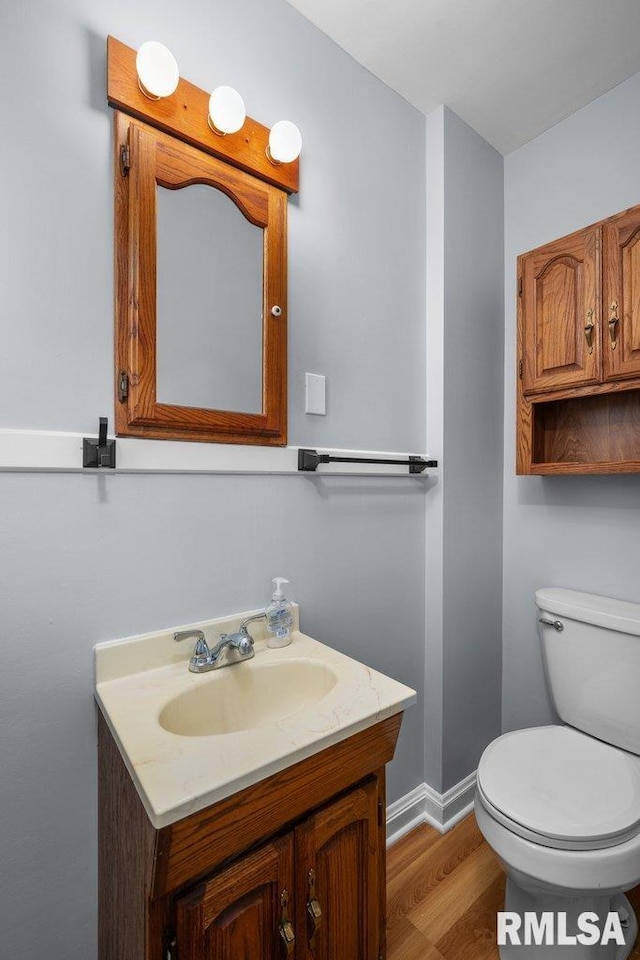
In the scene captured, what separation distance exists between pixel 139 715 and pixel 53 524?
1.36 feet

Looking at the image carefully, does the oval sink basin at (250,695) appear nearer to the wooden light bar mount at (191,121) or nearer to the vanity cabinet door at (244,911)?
the vanity cabinet door at (244,911)

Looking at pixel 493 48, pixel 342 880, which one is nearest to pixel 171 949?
pixel 342 880

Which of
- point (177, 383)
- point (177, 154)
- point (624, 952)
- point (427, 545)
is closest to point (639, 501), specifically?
point (427, 545)

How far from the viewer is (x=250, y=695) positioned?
1.08 metres

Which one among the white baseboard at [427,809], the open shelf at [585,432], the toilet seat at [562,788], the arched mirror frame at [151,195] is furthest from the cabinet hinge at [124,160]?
the white baseboard at [427,809]

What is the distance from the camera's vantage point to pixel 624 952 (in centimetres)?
118

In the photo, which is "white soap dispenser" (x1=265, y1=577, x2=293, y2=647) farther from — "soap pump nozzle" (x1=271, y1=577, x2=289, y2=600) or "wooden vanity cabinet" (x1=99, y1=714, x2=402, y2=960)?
"wooden vanity cabinet" (x1=99, y1=714, x2=402, y2=960)

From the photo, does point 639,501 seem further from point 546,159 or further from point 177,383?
point 177,383

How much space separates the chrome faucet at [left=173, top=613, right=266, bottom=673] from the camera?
1056 mm

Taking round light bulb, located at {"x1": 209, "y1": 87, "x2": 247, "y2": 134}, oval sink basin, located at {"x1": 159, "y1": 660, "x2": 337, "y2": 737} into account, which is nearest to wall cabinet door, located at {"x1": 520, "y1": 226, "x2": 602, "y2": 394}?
round light bulb, located at {"x1": 209, "y1": 87, "x2": 247, "y2": 134}

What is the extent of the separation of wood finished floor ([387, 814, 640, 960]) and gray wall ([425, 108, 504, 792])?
18 cm

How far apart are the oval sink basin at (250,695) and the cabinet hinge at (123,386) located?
644mm

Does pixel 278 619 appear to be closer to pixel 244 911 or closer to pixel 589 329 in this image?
pixel 244 911

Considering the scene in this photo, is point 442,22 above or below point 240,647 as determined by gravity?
above
